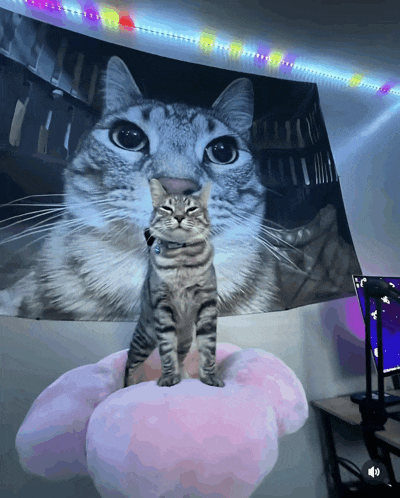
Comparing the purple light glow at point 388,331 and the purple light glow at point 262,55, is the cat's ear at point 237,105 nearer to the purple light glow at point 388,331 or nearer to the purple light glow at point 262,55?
the purple light glow at point 262,55

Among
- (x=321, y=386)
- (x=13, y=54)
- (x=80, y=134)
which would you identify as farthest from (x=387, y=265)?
(x=13, y=54)

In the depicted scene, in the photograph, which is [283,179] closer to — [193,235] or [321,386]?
[193,235]

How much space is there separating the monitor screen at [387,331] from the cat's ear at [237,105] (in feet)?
2.85

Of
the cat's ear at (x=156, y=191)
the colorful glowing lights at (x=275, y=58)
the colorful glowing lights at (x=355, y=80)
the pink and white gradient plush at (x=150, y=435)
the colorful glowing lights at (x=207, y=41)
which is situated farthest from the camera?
the colorful glowing lights at (x=355, y=80)

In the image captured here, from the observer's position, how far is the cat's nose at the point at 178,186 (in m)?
1.24

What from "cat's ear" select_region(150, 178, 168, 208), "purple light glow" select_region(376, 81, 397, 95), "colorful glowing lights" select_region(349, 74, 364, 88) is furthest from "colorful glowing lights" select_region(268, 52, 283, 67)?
"cat's ear" select_region(150, 178, 168, 208)

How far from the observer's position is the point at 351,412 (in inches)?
48.6

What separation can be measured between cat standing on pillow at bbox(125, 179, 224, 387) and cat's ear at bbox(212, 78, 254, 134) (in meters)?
0.48

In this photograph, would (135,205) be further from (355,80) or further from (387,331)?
(355,80)

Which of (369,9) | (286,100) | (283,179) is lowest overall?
(283,179)

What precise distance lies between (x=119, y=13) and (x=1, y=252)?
1.12 m

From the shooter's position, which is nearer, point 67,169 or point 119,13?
point 67,169

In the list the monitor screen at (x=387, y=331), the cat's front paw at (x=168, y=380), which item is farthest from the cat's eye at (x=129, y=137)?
the monitor screen at (x=387, y=331)

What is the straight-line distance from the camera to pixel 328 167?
1552 mm
